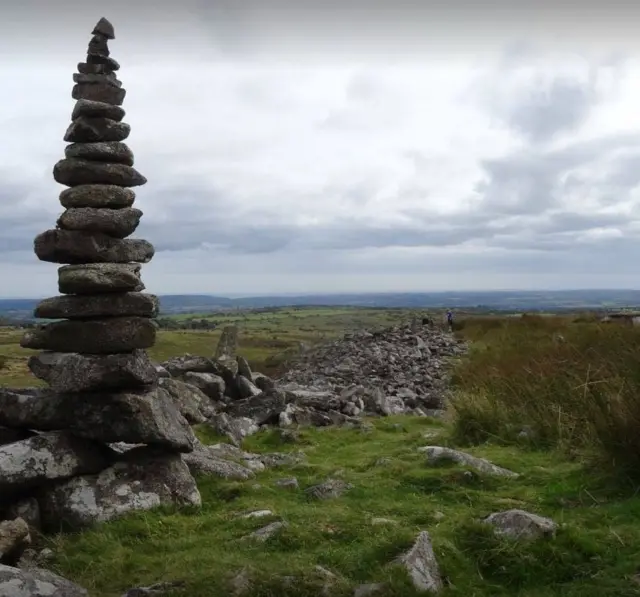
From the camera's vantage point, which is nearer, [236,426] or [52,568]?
[52,568]

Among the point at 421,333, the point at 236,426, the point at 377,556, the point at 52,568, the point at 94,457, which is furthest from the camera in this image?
the point at 421,333

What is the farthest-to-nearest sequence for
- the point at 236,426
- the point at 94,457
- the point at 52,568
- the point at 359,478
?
the point at 236,426, the point at 359,478, the point at 94,457, the point at 52,568

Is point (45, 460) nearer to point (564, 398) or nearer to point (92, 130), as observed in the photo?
point (92, 130)

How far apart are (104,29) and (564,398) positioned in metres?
10.7

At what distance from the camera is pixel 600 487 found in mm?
9594

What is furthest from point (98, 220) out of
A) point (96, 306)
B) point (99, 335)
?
point (99, 335)

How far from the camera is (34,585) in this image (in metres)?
6.99

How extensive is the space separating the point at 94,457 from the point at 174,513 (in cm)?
164

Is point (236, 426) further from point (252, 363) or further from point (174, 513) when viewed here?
point (252, 363)

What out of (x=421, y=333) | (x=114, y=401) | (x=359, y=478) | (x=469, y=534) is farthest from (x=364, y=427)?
(x=421, y=333)

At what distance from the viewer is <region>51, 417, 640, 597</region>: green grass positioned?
714cm

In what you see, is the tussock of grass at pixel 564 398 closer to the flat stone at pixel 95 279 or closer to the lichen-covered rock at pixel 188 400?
the lichen-covered rock at pixel 188 400

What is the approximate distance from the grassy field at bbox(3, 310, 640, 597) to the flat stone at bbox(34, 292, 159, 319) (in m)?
3.10

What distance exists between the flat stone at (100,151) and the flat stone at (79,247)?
1344mm
